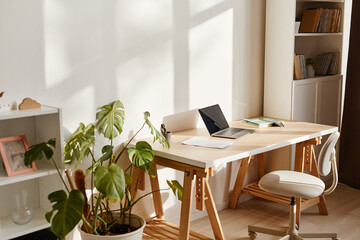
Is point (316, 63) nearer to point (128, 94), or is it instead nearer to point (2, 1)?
point (128, 94)

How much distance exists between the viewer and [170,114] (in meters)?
3.28

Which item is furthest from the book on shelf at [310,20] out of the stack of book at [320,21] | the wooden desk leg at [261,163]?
the wooden desk leg at [261,163]

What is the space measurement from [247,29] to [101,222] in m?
1.95

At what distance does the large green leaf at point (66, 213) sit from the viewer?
2.02 metres

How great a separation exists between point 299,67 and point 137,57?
149 centimetres

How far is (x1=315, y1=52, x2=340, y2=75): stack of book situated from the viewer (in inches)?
162

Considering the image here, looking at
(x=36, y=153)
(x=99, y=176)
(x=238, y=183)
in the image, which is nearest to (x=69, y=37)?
(x=36, y=153)

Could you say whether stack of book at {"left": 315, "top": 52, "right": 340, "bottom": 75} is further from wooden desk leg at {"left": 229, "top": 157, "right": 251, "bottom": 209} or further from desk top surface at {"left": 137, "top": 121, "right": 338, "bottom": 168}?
wooden desk leg at {"left": 229, "top": 157, "right": 251, "bottom": 209}

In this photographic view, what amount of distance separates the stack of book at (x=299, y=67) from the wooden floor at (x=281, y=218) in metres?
1.09

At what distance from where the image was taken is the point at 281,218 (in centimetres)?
362

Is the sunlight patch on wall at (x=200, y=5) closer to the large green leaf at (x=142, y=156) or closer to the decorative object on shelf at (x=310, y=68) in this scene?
the decorative object on shelf at (x=310, y=68)

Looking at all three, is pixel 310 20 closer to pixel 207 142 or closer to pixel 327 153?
pixel 327 153

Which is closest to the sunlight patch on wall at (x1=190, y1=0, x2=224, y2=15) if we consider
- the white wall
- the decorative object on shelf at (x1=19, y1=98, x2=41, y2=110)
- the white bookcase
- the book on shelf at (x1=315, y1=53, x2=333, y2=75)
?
the white wall

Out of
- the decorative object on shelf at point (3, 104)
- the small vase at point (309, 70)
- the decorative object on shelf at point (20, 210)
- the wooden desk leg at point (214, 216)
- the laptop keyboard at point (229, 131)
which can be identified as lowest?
the wooden desk leg at point (214, 216)
